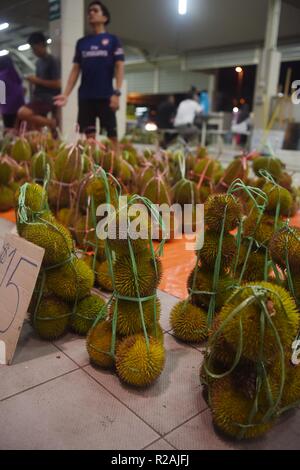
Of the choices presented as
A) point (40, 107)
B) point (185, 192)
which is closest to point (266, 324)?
point (185, 192)

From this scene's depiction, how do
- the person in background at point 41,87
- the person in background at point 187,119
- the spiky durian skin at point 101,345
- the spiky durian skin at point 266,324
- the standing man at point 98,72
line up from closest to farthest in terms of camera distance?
the spiky durian skin at point 266,324
the spiky durian skin at point 101,345
the standing man at point 98,72
the person in background at point 41,87
the person in background at point 187,119

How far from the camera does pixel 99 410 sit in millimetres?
1080

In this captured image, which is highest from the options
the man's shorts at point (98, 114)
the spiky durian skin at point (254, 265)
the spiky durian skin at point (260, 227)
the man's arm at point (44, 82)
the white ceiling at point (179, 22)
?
the white ceiling at point (179, 22)

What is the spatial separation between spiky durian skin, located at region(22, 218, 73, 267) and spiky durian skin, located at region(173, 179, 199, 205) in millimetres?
1339

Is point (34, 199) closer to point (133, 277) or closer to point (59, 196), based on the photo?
point (133, 277)

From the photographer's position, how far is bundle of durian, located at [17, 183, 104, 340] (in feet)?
4.25

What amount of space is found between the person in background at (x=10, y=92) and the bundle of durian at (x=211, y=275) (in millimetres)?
4101

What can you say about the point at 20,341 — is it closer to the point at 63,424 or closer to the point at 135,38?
the point at 63,424

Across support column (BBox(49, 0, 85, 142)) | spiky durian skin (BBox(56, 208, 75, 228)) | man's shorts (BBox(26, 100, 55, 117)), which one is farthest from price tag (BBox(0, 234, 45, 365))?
support column (BBox(49, 0, 85, 142))

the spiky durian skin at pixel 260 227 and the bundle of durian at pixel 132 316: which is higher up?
the spiky durian skin at pixel 260 227

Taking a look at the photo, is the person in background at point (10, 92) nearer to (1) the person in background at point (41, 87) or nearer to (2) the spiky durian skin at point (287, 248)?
(1) the person in background at point (41, 87)

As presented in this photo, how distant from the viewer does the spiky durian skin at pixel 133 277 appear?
1153mm

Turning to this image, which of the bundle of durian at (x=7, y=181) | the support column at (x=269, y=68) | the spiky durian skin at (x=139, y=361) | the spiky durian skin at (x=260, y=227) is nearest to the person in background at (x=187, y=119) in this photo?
the support column at (x=269, y=68)

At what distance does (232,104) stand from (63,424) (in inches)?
674
